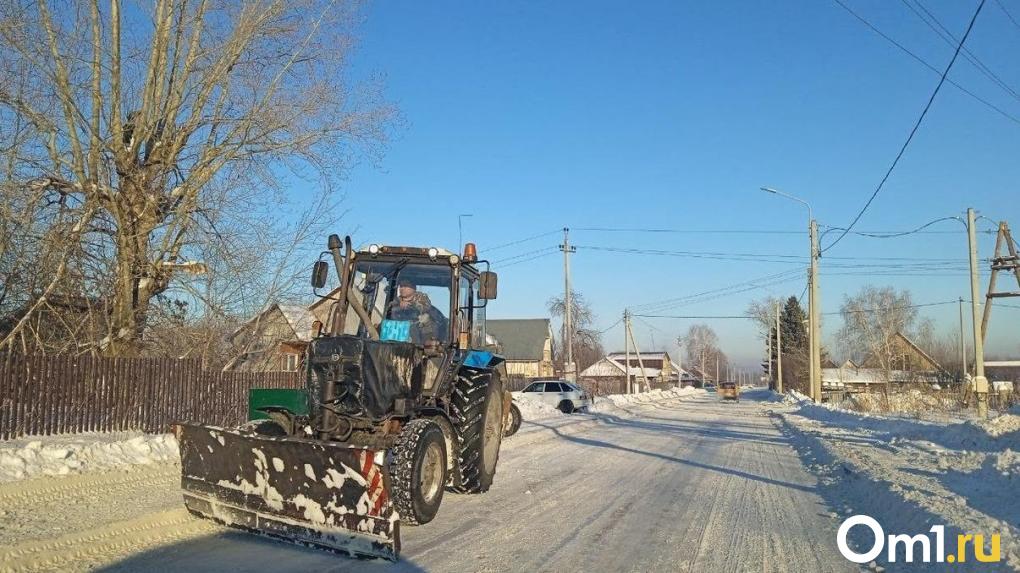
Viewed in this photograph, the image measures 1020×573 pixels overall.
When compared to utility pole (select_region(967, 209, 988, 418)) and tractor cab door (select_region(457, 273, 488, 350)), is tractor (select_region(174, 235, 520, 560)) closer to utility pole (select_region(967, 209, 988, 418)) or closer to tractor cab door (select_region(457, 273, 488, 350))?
tractor cab door (select_region(457, 273, 488, 350))

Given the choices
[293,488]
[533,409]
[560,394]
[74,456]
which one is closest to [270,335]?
Result: [74,456]

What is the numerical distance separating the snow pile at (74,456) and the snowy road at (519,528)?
40 cm

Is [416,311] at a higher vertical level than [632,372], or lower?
higher

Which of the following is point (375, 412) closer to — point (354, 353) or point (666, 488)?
point (354, 353)

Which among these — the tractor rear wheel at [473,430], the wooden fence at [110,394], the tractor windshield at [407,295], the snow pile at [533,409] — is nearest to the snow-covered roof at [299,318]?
the wooden fence at [110,394]

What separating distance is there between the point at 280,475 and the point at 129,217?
9.89 metres

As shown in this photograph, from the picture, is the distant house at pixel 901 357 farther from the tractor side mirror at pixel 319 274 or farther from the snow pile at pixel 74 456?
the tractor side mirror at pixel 319 274

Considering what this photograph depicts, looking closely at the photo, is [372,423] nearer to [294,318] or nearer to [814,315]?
[294,318]

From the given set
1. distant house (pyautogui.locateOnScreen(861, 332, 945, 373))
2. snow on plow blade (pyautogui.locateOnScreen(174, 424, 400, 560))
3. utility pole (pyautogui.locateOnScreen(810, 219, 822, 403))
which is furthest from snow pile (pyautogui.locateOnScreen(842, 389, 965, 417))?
snow on plow blade (pyautogui.locateOnScreen(174, 424, 400, 560))

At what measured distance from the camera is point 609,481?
398 inches

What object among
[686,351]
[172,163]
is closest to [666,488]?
[172,163]

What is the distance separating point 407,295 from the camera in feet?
28.1

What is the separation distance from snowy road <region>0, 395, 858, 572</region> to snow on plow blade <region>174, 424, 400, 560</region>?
0.57 feet

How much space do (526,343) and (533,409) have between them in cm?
4527
